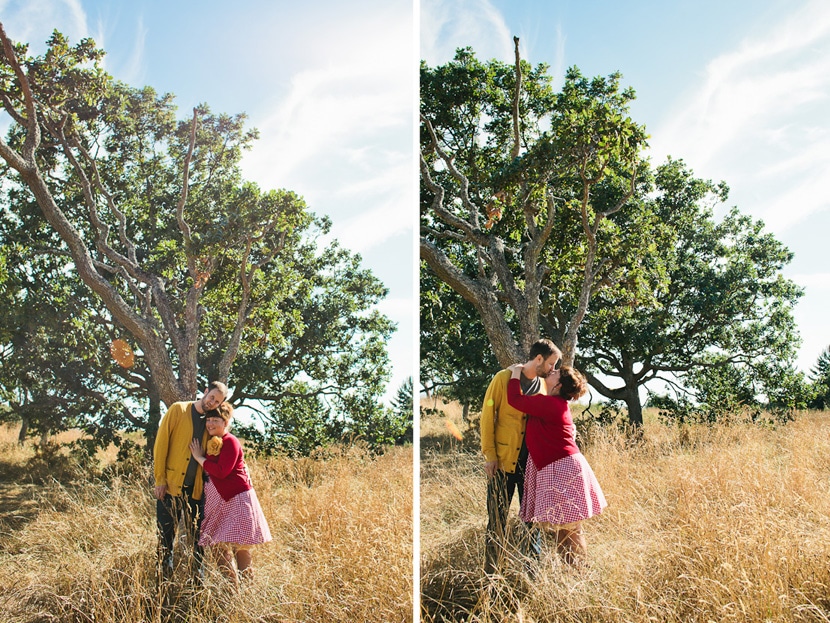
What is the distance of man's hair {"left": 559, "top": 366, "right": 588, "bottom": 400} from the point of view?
2295 mm

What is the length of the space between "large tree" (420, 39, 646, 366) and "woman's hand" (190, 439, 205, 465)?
92.4 inches

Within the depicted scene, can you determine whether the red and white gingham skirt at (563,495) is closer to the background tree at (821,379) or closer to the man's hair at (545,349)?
the man's hair at (545,349)

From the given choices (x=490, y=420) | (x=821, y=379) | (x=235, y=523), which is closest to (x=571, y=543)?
(x=490, y=420)

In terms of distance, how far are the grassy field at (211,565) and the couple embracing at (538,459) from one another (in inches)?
18.9

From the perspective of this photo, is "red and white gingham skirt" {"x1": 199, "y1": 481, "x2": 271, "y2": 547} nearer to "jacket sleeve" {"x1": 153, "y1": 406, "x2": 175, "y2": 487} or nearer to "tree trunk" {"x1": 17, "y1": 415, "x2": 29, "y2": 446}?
"jacket sleeve" {"x1": 153, "y1": 406, "x2": 175, "y2": 487}

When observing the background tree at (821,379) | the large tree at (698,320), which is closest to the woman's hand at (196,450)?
the large tree at (698,320)

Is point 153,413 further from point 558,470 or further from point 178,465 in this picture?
point 558,470

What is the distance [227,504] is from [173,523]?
33 centimetres

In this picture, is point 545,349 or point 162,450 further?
point 162,450

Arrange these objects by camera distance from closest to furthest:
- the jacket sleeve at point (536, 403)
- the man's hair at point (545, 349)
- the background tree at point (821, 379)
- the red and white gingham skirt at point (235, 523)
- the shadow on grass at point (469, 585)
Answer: the shadow on grass at point (469, 585), the jacket sleeve at point (536, 403), the man's hair at point (545, 349), the red and white gingham skirt at point (235, 523), the background tree at point (821, 379)

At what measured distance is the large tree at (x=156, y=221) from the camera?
4.31 m

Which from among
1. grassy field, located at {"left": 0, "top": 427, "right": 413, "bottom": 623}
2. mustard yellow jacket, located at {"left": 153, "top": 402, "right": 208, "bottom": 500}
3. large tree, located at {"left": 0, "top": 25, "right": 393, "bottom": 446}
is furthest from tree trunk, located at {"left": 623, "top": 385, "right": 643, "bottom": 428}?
mustard yellow jacket, located at {"left": 153, "top": 402, "right": 208, "bottom": 500}

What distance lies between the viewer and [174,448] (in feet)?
8.77

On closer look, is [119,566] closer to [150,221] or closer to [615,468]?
[615,468]
